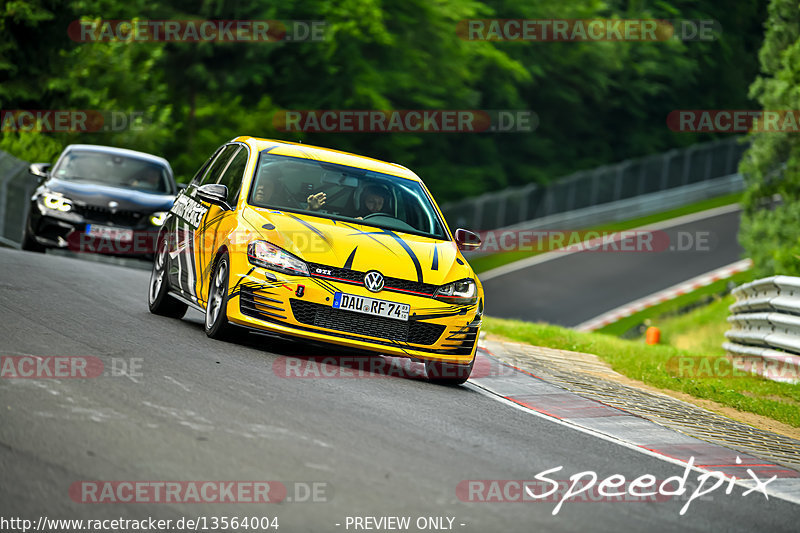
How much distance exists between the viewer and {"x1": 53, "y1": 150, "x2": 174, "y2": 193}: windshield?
→ 19.1 meters

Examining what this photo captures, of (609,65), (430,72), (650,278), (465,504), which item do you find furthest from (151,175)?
(609,65)

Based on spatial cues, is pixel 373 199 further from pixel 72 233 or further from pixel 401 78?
pixel 401 78

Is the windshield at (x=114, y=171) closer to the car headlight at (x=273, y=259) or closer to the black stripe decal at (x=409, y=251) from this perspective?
the black stripe decal at (x=409, y=251)

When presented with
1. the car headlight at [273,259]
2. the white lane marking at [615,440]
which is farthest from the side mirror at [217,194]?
the white lane marking at [615,440]

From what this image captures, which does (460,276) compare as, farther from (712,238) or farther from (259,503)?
(712,238)

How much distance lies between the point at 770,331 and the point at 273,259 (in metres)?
7.39

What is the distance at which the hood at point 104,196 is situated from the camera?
58.7 ft

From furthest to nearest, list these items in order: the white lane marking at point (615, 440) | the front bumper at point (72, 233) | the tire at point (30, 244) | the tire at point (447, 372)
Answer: the tire at point (30, 244) < the front bumper at point (72, 233) < the tire at point (447, 372) < the white lane marking at point (615, 440)

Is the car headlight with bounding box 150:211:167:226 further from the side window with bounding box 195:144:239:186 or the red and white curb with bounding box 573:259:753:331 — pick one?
the red and white curb with bounding box 573:259:753:331

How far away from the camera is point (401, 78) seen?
44.8 meters

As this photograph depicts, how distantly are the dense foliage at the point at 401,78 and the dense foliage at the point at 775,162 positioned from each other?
16.0 meters

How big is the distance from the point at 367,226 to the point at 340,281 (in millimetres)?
985

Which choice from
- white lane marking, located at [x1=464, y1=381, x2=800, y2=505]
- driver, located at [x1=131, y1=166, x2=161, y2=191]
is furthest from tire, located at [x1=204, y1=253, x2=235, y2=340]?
driver, located at [x1=131, y1=166, x2=161, y2=191]

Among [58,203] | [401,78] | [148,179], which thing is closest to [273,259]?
[58,203]
